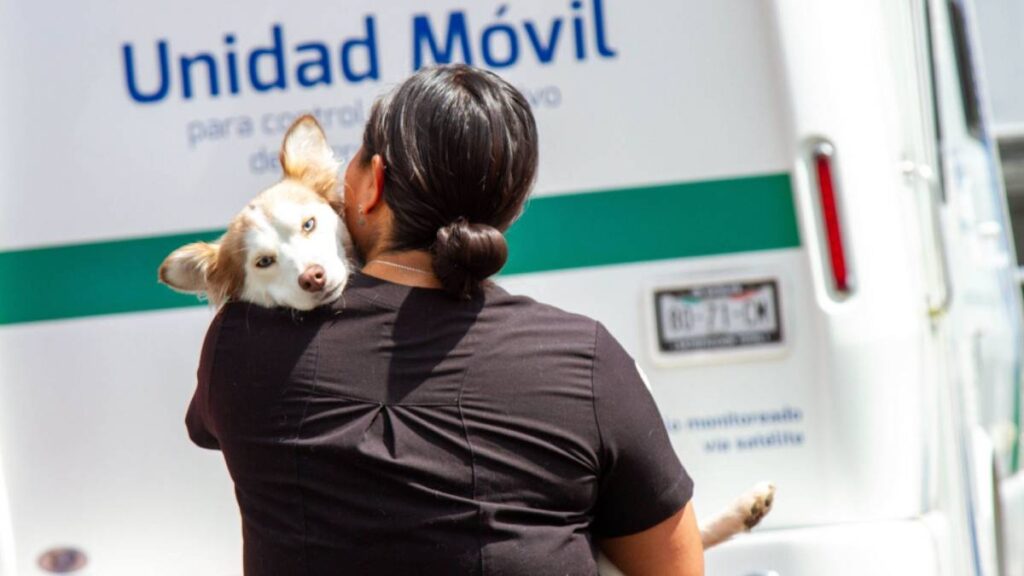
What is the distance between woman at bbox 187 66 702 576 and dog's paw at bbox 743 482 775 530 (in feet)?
1.63

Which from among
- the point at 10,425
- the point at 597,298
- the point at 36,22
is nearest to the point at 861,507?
the point at 597,298

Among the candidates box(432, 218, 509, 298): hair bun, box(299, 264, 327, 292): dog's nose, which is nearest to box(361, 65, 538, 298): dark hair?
box(432, 218, 509, 298): hair bun

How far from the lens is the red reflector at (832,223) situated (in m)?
3.11

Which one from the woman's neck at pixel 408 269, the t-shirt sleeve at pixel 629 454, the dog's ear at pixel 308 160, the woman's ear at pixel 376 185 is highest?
the dog's ear at pixel 308 160

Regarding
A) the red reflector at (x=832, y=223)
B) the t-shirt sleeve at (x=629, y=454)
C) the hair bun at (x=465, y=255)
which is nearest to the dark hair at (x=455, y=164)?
the hair bun at (x=465, y=255)

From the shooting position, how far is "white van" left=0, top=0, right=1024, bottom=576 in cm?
312

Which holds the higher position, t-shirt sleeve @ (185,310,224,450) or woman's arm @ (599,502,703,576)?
t-shirt sleeve @ (185,310,224,450)

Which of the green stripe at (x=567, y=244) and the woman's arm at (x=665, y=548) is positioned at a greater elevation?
the green stripe at (x=567, y=244)

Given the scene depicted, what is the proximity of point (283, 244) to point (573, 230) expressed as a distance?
41.6 inches

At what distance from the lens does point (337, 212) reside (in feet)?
7.60

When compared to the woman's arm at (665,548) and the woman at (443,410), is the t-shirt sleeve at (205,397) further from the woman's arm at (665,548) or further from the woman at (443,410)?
the woman's arm at (665,548)

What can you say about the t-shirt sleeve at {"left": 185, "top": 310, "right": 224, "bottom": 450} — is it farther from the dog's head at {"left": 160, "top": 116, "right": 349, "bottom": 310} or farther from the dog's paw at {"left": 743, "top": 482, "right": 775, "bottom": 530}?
the dog's paw at {"left": 743, "top": 482, "right": 775, "bottom": 530}

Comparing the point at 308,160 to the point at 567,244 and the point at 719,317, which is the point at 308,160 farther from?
the point at 719,317

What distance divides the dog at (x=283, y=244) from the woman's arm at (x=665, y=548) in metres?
0.54
